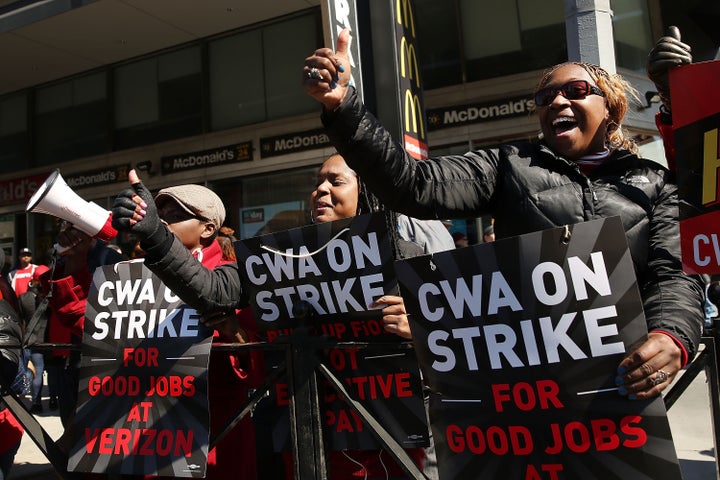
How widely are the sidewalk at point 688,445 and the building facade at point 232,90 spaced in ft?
14.1

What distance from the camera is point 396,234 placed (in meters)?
2.55

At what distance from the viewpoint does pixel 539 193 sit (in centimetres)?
177

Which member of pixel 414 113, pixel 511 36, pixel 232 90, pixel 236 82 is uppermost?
pixel 236 82

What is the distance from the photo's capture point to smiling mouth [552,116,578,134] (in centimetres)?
186

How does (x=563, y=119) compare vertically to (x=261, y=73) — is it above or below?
below

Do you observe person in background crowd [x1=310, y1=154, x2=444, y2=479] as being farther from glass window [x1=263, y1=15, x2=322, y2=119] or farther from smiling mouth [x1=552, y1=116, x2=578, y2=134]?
glass window [x1=263, y1=15, x2=322, y2=119]

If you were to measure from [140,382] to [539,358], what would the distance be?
5.32 ft

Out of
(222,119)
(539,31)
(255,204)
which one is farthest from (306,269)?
(222,119)

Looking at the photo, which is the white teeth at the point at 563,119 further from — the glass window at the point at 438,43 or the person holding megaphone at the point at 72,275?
the glass window at the point at 438,43

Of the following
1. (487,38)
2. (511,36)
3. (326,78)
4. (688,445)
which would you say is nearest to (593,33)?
(688,445)

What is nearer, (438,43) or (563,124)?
(563,124)

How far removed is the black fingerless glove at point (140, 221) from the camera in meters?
1.96

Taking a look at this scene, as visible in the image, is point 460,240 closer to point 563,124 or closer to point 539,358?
point 563,124

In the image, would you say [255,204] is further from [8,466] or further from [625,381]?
[625,381]
